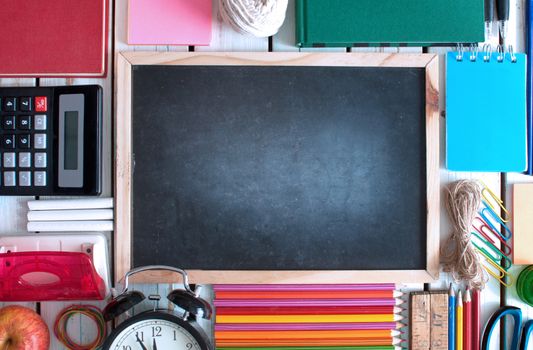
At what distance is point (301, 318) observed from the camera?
725 millimetres

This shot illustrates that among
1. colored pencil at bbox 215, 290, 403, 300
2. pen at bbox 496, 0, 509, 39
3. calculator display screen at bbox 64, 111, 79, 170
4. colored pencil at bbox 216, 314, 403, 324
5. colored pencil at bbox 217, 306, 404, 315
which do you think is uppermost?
pen at bbox 496, 0, 509, 39

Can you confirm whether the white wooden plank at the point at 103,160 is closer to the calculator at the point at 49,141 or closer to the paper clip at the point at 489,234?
the calculator at the point at 49,141

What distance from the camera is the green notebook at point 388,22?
2.33ft

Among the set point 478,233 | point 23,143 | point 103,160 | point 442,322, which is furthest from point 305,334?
point 23,143

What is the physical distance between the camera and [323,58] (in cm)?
72

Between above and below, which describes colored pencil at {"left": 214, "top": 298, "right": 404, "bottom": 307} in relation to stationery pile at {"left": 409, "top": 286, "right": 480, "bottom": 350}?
above

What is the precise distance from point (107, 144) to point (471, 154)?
1.84ft

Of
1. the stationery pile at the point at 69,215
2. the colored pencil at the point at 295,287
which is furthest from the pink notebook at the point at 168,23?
the colored pencil at the point at 295,287

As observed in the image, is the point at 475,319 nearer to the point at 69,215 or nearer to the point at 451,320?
the point at 451,320

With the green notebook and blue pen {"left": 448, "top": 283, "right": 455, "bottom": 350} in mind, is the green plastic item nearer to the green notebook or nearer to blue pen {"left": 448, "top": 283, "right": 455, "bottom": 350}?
blue pen {"left": 448, "top": 283, "right": 455, "bottom": 350}

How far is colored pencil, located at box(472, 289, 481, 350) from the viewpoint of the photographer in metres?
0.73

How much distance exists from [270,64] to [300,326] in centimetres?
40

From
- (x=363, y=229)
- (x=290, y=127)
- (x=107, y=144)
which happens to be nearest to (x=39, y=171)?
(x=107, y=144)

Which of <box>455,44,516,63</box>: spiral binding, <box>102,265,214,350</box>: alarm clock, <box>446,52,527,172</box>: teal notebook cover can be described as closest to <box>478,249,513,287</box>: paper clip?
<box>446,52,527,172</box>: teal notebook cover
